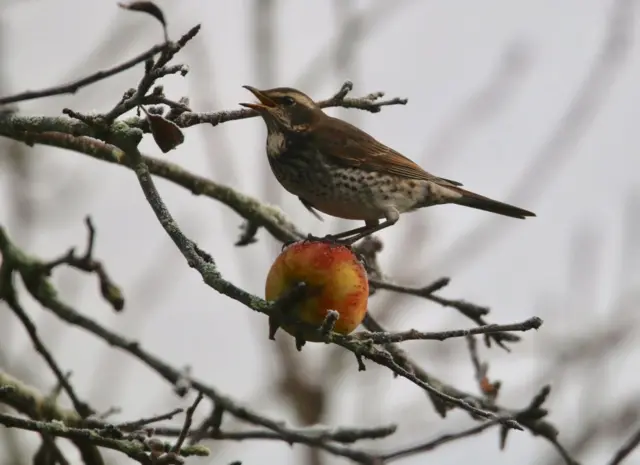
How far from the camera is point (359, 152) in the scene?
432 centimetres

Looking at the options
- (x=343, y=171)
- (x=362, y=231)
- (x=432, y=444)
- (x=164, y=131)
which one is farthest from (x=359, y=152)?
(x=164, y=131)

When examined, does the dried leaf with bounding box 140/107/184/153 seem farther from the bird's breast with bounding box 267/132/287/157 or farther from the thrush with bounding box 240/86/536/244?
the bird's breast with bounding box 267/132/287/157

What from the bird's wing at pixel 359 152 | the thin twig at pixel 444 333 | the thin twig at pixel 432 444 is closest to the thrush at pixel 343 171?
the bird's wing at pixel 359 152

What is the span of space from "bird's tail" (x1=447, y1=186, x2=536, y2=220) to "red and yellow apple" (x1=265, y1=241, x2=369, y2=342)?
1.89m

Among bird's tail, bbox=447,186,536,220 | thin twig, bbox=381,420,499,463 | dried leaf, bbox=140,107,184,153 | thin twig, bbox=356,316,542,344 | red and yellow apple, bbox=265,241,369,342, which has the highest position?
bird's tail, bbox=447,186,536,220

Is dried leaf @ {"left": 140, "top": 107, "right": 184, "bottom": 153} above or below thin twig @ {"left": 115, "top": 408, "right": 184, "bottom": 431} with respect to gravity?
above

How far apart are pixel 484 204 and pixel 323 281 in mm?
2120

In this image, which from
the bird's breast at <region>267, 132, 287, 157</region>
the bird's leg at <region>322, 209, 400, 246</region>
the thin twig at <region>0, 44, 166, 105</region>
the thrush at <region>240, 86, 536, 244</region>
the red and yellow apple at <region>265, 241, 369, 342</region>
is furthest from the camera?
the bird's breast at <region>267, 132, 287, 157</region>

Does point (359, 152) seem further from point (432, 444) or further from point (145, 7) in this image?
point (145, 7)

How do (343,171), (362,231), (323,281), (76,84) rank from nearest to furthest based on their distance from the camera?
(76,84), (323,281), (362,231), (343,171)

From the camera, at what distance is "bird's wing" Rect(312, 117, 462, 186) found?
424 centimetres

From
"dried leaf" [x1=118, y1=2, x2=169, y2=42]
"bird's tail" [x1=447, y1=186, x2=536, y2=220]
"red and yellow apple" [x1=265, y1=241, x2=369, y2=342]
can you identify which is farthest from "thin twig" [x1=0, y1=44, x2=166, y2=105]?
"bird's tail" [x1=447, y1=186, x2=536, y2=220]

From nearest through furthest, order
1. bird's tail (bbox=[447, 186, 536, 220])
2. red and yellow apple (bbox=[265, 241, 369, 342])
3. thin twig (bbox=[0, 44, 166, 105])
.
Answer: thin twig (bbox=[0, 44, 166, 105])
red and yellow apple (bbox=[265, 241, 369, 342])
bird's tail (bbox=[447, 186, 536, 220])

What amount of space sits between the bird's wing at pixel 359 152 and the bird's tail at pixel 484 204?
9cm
